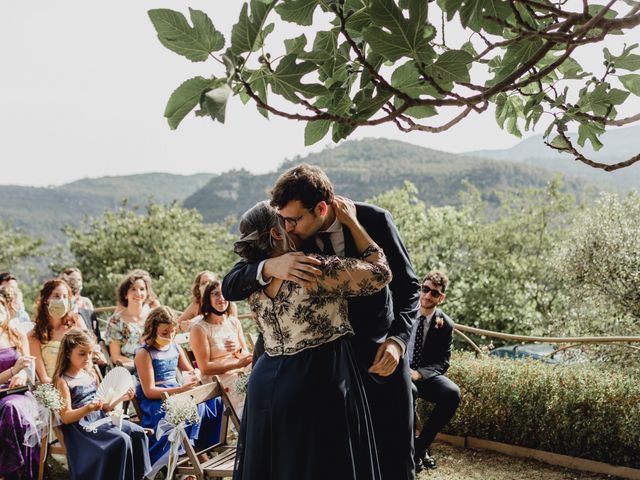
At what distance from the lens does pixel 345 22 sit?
52.7 inches

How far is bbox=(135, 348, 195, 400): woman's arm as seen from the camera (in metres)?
5.04

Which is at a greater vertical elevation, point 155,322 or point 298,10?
point 298,10

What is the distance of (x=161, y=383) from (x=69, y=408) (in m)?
0.78

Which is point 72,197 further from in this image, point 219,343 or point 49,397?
point 49,397

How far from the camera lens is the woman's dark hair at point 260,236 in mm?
2623

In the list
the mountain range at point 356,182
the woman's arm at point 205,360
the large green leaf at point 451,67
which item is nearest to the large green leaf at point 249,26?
the large green leaf at point 451,67

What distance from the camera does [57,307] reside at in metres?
5.61

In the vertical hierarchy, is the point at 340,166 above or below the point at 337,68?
above

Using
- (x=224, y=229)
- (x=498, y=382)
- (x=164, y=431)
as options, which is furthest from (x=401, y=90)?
(x=224, y=229)

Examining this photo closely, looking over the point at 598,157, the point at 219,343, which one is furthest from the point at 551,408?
the point at 598,157

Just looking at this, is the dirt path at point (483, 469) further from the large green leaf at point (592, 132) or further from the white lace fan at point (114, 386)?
the large green leaf at point (592, 132)

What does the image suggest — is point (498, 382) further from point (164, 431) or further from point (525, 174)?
point (525, 174)

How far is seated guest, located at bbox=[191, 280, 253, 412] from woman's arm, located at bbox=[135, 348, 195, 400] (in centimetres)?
34

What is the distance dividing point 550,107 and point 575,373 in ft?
14.9
